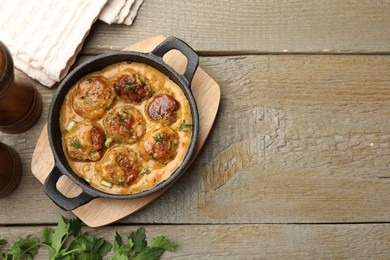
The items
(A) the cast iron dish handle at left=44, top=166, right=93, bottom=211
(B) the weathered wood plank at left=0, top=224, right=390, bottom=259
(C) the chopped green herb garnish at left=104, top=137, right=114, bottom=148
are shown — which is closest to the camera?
(A) the cast iron dish handle at left=44, top=166, right=93, bottom=211

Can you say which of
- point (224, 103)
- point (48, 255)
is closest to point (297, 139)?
point (224, 103)

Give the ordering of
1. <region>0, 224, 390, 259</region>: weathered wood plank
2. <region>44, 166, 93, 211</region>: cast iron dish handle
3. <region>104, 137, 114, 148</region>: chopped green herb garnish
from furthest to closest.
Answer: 1. <region>0, 224, 390, 259</region>: weathered wood plank
2. <region>104, 137, 114, 148</region>: chopped green herb garnish
3. <region>44, 166, 93, 211</region>: cast iron dish handle

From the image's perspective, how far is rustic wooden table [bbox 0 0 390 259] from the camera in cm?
203

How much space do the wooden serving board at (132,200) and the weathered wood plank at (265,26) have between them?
0.39 feet

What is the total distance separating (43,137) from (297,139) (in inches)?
35.6

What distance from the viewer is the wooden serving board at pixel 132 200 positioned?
1945 millimetres

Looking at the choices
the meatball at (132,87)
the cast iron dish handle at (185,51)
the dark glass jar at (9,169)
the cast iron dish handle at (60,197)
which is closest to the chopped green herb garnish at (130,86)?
the meatball at (132,87)

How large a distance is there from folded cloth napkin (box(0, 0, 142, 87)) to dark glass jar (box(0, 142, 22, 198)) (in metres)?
0.30

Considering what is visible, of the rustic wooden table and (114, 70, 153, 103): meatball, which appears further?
the rustic wooden table

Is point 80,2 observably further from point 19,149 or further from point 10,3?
point 19,149

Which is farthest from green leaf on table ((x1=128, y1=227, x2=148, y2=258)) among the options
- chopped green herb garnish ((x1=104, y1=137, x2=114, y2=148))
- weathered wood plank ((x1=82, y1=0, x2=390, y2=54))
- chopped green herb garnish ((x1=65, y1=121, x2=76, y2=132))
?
weathered wood plank ((x1=82, y1=0, x2=390, y2=54))

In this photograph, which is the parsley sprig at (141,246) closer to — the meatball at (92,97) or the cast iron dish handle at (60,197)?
the cast iron dish handle at (60,197)

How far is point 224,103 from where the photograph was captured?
6.75 feet

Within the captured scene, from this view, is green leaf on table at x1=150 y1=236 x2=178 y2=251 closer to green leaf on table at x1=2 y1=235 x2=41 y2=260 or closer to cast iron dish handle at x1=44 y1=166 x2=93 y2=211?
cast iron dish handle at x1=44 y1=166 x2=93 y2=211
